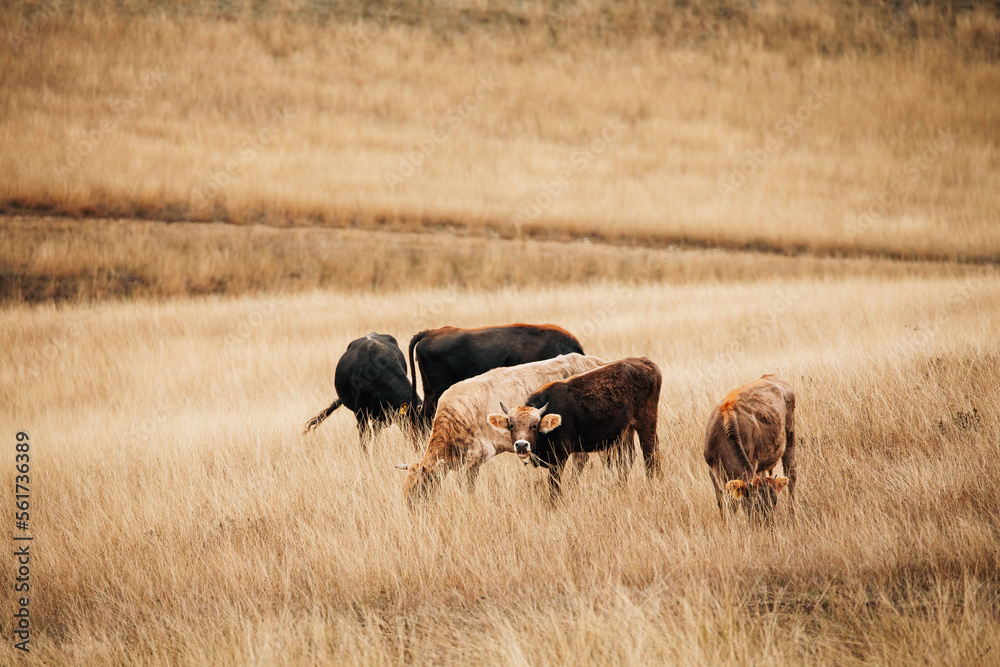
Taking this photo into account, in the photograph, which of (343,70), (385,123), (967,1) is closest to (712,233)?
(385,123)

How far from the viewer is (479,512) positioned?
4785 millimetres

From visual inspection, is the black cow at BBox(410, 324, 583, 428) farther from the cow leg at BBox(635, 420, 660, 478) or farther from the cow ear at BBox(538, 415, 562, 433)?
the cow ear at BBox(538, 415, 562, 433)

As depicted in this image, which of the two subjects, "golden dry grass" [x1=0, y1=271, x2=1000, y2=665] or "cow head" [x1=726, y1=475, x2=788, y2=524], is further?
"cow head" [x1=726, y1=475, x2=788, y2=524]

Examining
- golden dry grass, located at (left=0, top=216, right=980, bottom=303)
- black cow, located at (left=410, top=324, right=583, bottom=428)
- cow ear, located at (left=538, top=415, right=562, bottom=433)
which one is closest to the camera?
cow ear, located at (left=538, top=415, right=562, bottom=433)

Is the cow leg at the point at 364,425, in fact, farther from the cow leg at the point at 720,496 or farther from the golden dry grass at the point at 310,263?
the golden dry grass at the point at 310,263

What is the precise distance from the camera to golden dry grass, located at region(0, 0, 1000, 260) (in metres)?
21.6

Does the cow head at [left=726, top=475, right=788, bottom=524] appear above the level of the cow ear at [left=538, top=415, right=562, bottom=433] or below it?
below

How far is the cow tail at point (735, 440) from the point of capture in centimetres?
438

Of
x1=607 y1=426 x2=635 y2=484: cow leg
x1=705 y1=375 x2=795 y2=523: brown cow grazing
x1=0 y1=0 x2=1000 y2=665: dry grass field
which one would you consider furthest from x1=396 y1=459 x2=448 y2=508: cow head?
x1=705 y1=375 x2=795 y2=523: brown cow grazing

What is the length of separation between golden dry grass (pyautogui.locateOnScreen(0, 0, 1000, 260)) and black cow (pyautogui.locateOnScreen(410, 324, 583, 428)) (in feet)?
46.9

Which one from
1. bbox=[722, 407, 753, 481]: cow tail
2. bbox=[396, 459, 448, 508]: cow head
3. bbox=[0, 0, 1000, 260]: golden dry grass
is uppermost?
bbox=[0, 0, 1000, 260]: golden dry grass

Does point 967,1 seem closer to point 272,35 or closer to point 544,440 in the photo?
point 272,35

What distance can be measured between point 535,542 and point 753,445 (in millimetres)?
1618

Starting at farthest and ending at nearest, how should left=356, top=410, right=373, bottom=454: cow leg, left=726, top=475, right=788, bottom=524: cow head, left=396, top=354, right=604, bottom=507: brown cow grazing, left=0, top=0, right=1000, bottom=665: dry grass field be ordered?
left=356, top=410, right=373, bottom=454: cow leg
left=396, top=354, right=604, bottom=507: brown cow grazing
left=726, top=475, right=788, bottom=524: cow head
left=0, top=0, right=1000, bottom=665: dry grass field
